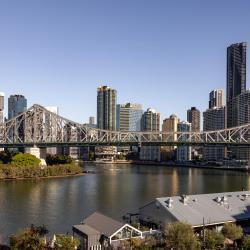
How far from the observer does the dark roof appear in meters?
15.6

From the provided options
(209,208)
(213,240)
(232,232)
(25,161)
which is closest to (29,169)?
(25,161)

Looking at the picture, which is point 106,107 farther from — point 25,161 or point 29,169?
point 29,169

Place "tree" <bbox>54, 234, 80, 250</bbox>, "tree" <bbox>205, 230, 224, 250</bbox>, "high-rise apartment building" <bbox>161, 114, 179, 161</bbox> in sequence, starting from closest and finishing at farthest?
"tree" <bbox>54, 234, 80, 250</bbox> → "tree" <bbox>205, 230, 224, 250</bbox> → "high-rise apartment building" <bbox>161, 114, 179, 161</bbox>

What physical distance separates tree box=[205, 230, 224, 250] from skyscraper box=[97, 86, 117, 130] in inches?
4395

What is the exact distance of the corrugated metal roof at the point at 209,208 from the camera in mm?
17750

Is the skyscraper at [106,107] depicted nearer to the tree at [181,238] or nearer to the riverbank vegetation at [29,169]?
the riverbank vegetation at [29,169]

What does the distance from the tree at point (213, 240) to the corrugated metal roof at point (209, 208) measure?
6.07 ft

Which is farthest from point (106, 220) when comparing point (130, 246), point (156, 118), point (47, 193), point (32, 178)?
point (156, 118)

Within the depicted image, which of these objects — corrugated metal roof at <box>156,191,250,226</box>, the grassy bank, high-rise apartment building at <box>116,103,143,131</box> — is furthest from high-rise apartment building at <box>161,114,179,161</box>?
corrugated metal roof at <box>156,191,250,226</box>

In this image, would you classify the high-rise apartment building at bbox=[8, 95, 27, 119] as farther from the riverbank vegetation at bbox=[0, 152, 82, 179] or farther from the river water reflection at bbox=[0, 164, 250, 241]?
the river water reflection at bbox=[0, 164, 250, 241]

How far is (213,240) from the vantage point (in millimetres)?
14961

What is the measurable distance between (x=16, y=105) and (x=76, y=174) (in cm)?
10831

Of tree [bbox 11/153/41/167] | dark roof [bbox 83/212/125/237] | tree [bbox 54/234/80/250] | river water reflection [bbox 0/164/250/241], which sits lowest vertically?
river water reflection [bbox 0/164/250/241]

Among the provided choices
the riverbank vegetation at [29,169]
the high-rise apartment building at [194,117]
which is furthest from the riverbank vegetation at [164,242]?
the high-rise apartment building at [194,117]
